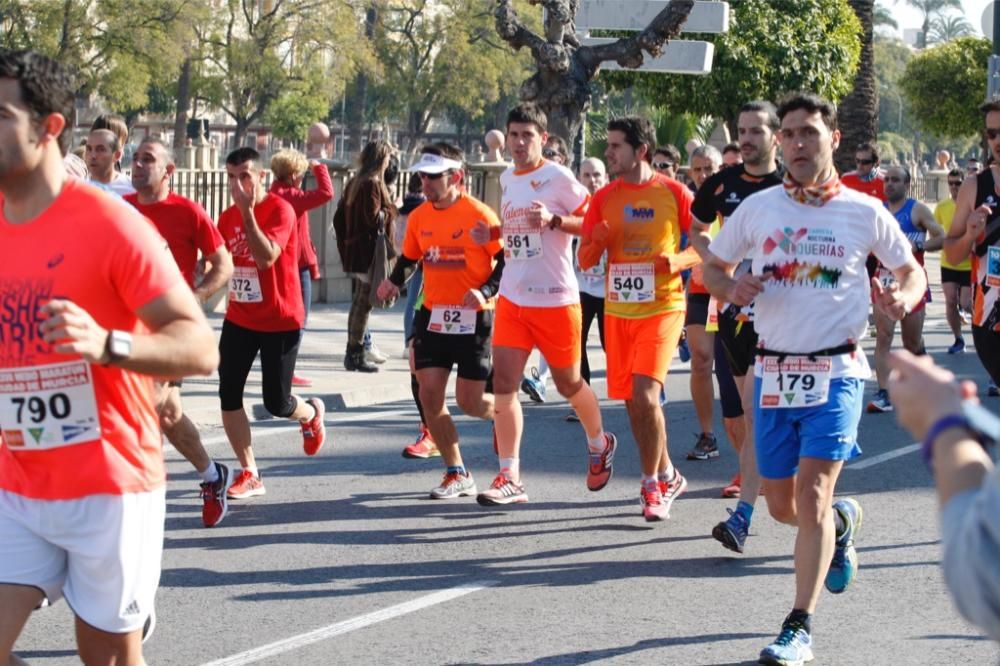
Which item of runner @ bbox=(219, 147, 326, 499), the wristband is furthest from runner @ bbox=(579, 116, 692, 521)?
the wristband

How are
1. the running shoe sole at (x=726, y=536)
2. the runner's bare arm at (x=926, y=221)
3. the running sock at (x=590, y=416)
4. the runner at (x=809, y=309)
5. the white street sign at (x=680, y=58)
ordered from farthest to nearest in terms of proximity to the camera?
the white street sign at (x=680, y=58) < the runner's bare arm at (x=926, y=221) < the running sock at (x=590, y=416) < the running shoe sole at (x=726, y=536) < the runner at (x=809, y=309)

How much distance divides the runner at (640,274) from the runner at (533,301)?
269 mm

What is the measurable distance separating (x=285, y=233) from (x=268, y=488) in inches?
55.9

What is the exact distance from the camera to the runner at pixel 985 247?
7426 mm

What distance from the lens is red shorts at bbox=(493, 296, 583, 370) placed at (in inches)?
334

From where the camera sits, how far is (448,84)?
224 feet

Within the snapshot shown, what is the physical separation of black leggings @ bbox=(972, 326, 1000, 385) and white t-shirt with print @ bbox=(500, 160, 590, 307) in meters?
2.13

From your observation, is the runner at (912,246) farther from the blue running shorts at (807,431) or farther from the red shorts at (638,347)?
the blue running shorts at (807,431)

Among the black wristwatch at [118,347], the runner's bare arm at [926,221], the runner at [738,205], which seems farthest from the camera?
the runner's bare arm at [926,221]

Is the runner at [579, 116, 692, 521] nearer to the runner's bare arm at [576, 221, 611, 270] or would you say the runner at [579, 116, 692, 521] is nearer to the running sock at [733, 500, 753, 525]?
the runner's bare arm at [576, 221, 611, 270]

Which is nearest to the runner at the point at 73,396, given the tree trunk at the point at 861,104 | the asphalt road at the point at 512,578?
the asphalt road at the point at 512,578

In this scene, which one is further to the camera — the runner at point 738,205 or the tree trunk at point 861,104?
the tree trunk at point 861,104

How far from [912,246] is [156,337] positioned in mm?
9749

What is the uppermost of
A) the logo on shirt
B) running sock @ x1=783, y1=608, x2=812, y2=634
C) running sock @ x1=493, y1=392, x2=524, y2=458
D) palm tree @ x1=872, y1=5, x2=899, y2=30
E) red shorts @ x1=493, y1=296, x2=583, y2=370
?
palm tree @ x1=872, y1=5, x2=899, y2=30
